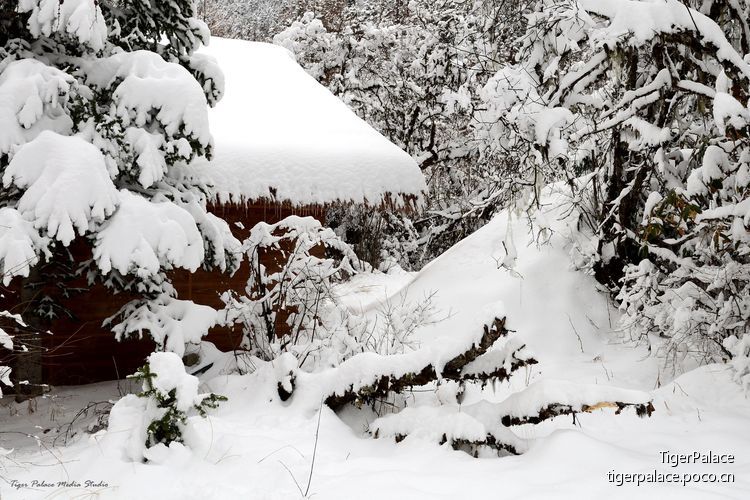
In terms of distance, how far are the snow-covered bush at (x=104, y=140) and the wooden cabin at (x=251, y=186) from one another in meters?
0.80

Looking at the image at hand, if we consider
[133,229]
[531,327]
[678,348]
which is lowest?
[531,327]

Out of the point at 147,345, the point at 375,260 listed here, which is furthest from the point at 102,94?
the point at 375,260

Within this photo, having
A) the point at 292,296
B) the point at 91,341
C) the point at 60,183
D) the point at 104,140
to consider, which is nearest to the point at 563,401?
the point at 292,296

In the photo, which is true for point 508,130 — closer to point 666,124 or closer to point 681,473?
point 666,124

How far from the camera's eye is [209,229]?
17.6 feet

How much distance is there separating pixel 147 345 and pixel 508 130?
4.65 metres

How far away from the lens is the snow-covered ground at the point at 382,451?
3174 millimetres

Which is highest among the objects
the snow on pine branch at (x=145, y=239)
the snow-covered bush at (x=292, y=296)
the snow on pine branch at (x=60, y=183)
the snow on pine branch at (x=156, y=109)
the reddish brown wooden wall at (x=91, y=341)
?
the snow on pine branch at (x=156, y=109)

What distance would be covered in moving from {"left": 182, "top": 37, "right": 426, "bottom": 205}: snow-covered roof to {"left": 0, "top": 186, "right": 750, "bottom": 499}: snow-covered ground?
2.08m

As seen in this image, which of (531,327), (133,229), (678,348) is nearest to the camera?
(133,229)

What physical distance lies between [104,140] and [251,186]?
2115 millimetres

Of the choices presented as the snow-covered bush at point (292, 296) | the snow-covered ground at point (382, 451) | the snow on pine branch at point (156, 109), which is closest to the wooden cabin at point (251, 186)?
the snow-covered bush at point (292, 296)

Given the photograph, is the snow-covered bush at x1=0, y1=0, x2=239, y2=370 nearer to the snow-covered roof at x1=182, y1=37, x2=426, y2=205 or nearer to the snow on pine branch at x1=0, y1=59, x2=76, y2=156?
the snow on pine branch at x1=0, y1=59, x2=76, y2=156
